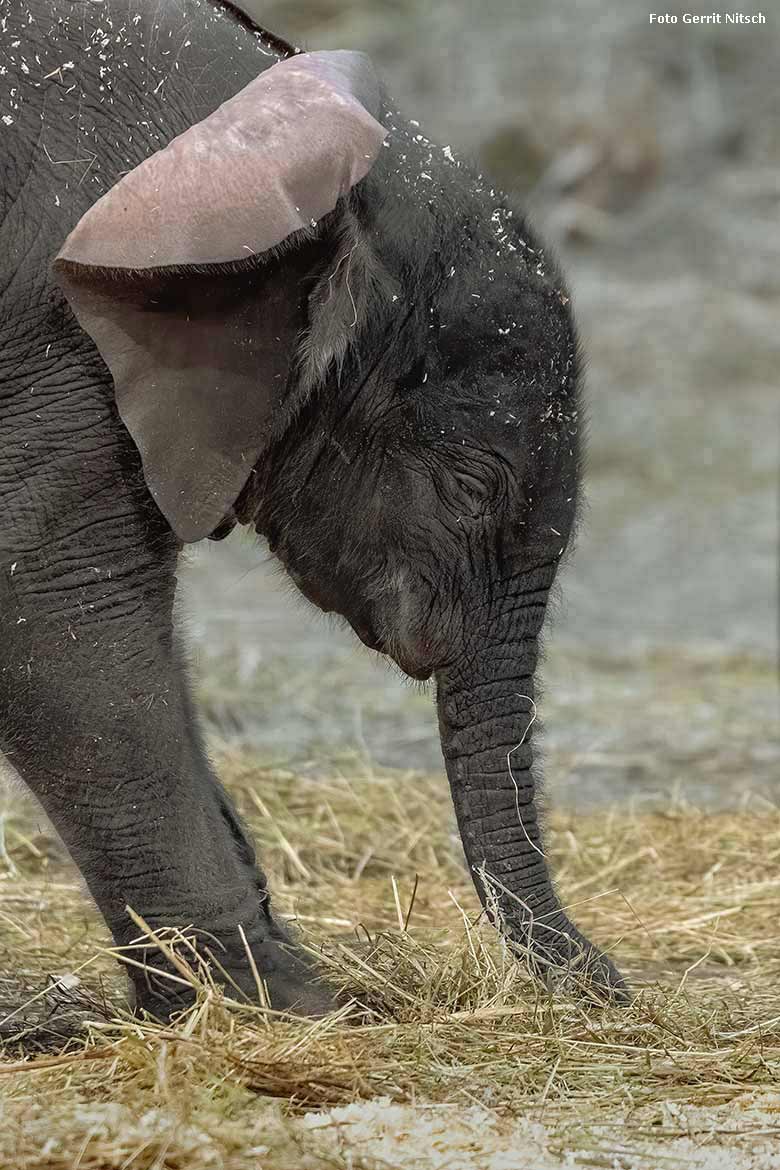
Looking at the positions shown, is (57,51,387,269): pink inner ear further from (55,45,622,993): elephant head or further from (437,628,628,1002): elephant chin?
(437,628,628,1002): elephant chin

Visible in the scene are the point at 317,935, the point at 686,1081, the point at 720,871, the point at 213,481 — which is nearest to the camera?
the point at 686,1081

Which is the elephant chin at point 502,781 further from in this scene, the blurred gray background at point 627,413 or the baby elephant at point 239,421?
the blurred gray background at point 627,413

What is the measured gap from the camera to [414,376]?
5125 mm

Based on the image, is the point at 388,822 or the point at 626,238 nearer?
the point at 388,822

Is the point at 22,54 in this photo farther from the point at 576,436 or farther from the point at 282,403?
the point at 576,436

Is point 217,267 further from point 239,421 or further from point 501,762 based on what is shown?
point 501,762

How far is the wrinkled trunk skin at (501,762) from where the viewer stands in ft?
17.5

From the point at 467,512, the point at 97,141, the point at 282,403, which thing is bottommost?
the point at 467,512

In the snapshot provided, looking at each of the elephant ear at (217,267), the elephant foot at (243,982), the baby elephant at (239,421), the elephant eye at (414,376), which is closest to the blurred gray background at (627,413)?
the baby elephant at (239,421)

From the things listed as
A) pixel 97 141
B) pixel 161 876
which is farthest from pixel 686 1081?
pixel 97 141

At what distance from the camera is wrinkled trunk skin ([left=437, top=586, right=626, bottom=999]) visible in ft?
17.5

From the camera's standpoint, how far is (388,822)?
316 inches

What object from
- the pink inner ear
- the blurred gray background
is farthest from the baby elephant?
the blurred gray background

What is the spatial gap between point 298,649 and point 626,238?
11291mm
